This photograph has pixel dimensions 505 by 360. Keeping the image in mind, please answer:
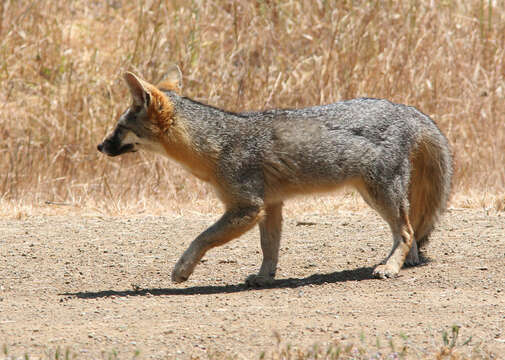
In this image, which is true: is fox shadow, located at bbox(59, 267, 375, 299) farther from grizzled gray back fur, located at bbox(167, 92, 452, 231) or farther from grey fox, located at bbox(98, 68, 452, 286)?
grizzled gray back fur, located at bbox(167, 92, 452, 231)

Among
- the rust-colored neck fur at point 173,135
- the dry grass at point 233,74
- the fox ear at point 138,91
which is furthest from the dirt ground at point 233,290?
the dry grass at point 233,74

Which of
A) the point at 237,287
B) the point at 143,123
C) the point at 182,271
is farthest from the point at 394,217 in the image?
the point at 143,123

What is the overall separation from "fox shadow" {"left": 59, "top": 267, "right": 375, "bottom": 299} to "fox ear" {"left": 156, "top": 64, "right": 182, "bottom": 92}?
5.00ft

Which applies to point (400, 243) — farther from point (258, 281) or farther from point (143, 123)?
point (143, 123)

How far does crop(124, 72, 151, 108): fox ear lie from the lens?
5.41 metres

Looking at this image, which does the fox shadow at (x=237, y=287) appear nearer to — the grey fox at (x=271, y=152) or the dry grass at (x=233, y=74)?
the grey fox at (x=271, y=152)

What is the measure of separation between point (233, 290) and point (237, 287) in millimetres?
131

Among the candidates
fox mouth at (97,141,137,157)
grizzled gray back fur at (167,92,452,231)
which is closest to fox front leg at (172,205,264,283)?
grizzled gray back fur at (167,92,452,231)

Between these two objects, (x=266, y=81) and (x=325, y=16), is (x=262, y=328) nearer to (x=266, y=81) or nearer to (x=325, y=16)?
(x=266, y=81)

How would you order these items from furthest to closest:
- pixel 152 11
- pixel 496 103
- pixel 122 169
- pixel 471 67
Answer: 1. pixel 152 11
2. pixel 471 67
3. pixel 496 103
4. pixel 122 169

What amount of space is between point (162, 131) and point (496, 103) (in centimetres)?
585

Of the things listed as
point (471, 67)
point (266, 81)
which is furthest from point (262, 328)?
point (471, 67)

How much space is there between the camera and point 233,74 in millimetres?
10656

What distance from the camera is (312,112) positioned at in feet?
19.4
